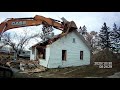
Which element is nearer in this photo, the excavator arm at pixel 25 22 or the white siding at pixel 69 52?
A: the excavator arm at pixel 25 22

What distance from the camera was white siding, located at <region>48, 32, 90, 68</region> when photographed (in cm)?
650

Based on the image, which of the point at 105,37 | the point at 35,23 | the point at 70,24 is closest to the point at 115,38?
the point at 105,37

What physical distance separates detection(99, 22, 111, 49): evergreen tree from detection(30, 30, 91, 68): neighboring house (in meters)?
0.56

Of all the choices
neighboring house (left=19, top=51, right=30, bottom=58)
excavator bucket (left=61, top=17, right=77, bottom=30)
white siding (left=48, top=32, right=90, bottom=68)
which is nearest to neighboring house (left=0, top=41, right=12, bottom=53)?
neighboring house (left=19, top=51, right=30, bottom=58)

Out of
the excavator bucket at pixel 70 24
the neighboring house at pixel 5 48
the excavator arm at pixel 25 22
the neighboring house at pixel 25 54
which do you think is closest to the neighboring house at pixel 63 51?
the neighboring house at pixel 25 54

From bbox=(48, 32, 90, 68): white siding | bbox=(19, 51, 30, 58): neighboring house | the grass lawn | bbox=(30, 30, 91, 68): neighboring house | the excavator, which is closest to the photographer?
the grass lawn

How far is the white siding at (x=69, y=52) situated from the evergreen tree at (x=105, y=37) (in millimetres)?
597

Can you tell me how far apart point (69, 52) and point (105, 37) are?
45.3 inches

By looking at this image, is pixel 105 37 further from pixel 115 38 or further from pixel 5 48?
pixel 5 48

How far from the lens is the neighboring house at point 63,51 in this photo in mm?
6391

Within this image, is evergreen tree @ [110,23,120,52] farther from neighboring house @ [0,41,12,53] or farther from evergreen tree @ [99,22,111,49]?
neighboring house @ [0,41,12,53]

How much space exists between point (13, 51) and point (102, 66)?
2365 mm

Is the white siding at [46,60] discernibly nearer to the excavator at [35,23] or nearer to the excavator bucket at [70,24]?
the excavator at [35,23]

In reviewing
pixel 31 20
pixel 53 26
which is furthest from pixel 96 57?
pixel 31 20
